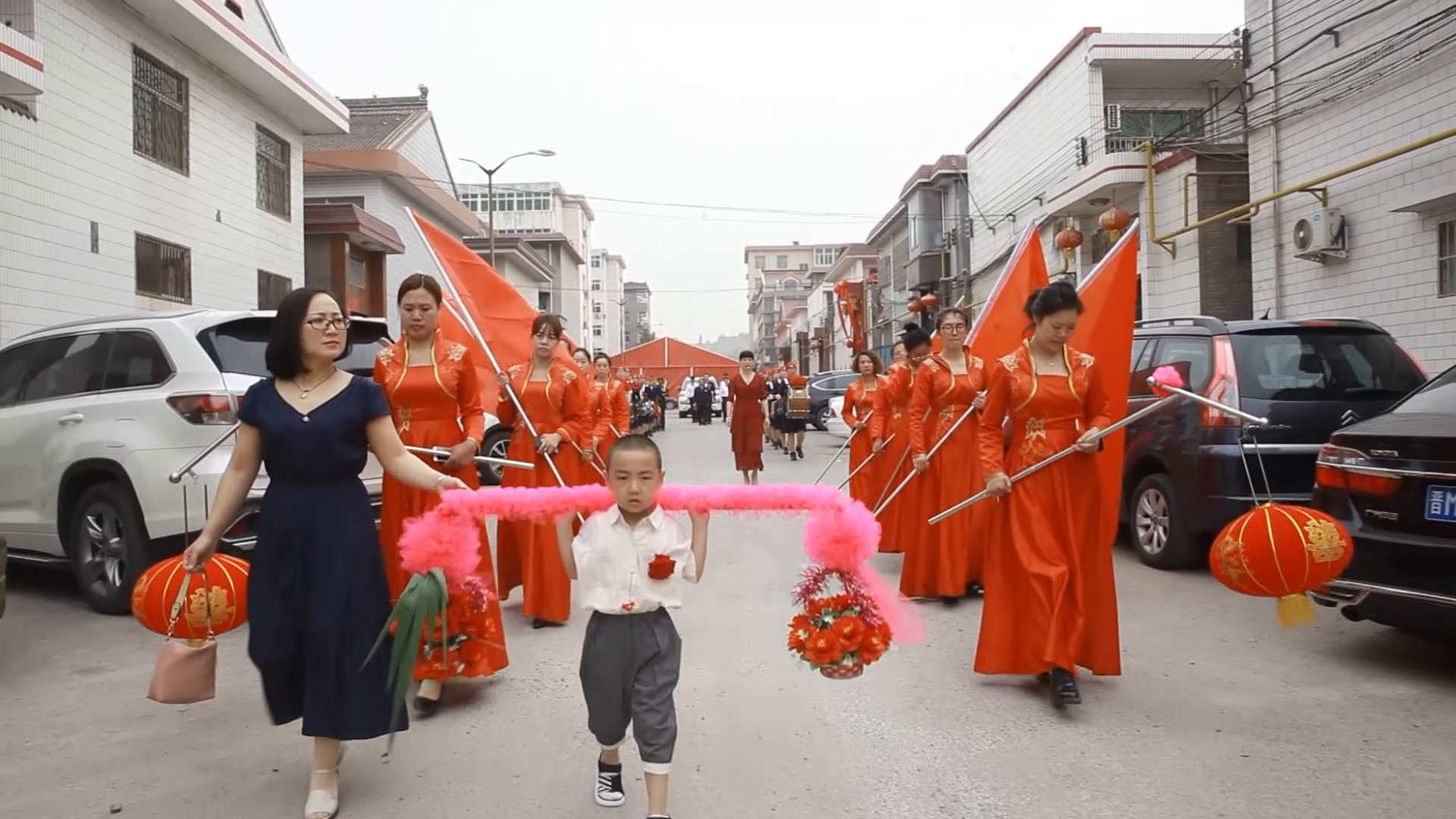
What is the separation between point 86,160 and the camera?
12227 mm

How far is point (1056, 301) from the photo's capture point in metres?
4.60

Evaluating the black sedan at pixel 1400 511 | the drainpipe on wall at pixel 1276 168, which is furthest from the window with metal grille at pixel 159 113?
the drainpipe on wall at pixel 1276 168

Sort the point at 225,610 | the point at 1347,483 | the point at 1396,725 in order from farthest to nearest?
the point at 1347,483 → the point at 1396,725 → the point at 225,610

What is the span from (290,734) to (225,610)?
92cm

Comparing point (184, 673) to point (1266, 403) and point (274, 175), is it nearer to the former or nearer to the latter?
point (1266, 403)

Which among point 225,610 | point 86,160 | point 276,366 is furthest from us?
point 86,160

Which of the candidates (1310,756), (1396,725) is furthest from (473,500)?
(1396,725)

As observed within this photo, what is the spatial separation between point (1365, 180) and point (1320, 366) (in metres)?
7.60

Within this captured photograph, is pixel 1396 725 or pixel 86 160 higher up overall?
pixel 86 160

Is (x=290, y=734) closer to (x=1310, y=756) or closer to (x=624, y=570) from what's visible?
(x=624, y=570)

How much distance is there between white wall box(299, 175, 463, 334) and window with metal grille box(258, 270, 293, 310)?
573 cm

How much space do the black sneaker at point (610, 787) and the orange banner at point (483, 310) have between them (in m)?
2.84

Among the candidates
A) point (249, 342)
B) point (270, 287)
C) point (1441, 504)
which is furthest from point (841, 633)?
point (270, 287)

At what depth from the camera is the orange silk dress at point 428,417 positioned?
4.69 metres
